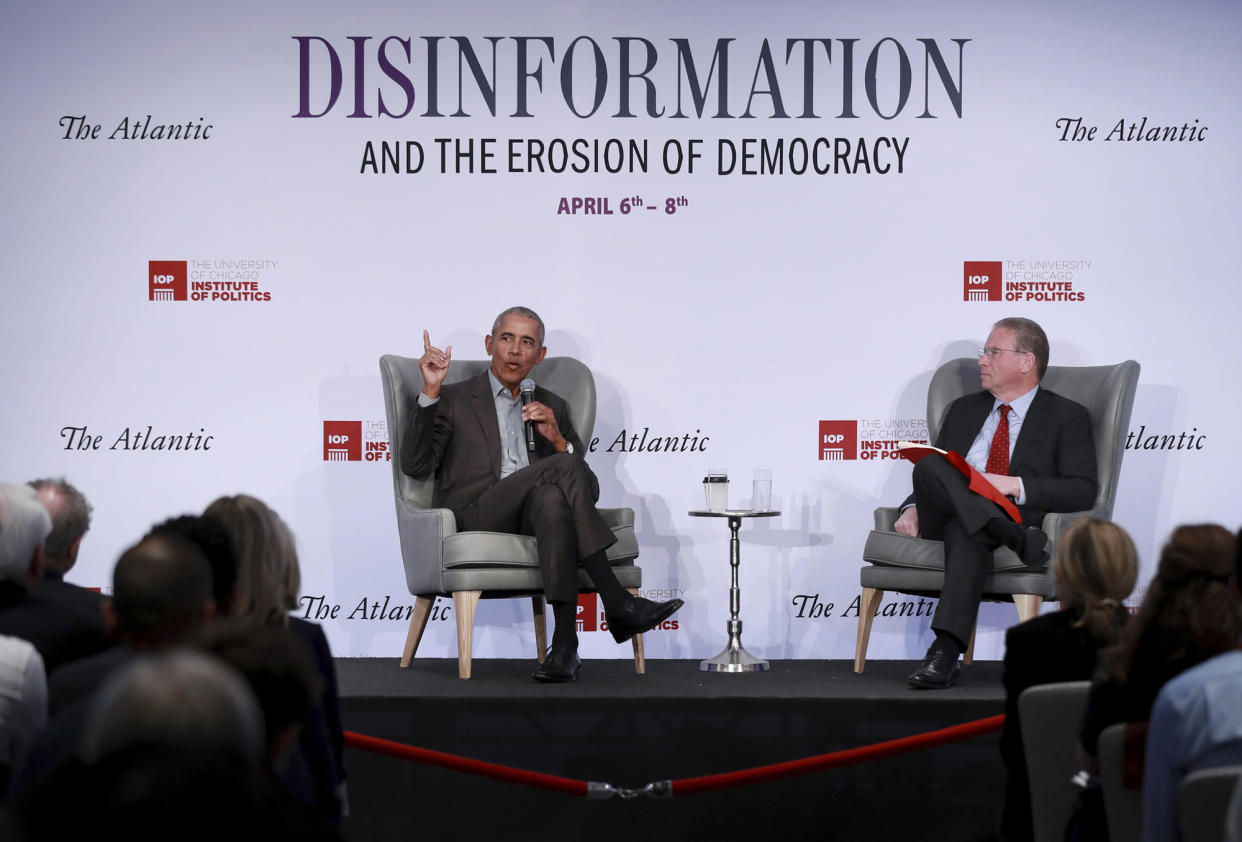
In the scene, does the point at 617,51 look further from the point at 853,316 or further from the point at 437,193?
the point at 853,316

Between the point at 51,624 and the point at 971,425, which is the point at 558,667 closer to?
A: the point at 971,425

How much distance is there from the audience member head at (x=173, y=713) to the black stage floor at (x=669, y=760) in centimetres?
257

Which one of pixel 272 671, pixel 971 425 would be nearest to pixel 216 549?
pixel 272 671

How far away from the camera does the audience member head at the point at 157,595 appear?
172 cm

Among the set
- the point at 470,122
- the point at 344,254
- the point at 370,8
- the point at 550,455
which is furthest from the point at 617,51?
the point at 550,455

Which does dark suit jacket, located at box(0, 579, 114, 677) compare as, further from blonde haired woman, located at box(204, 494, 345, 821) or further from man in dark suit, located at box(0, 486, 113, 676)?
blonde haired woman, located at box(204, 494, 345, 821)

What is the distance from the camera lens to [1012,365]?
479 cm

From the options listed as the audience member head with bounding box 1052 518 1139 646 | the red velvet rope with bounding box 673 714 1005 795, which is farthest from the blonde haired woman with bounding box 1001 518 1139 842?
the red velvet rope with bounding box 673 714 1005 795

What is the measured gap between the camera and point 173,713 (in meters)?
1.13

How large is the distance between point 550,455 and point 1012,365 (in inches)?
65.8

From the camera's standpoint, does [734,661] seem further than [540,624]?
No

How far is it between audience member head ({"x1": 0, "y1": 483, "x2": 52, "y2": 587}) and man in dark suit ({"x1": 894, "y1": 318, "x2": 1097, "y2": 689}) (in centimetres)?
262

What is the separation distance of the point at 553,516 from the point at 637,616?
1.38 feet

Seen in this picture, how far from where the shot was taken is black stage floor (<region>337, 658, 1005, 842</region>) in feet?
12.1
